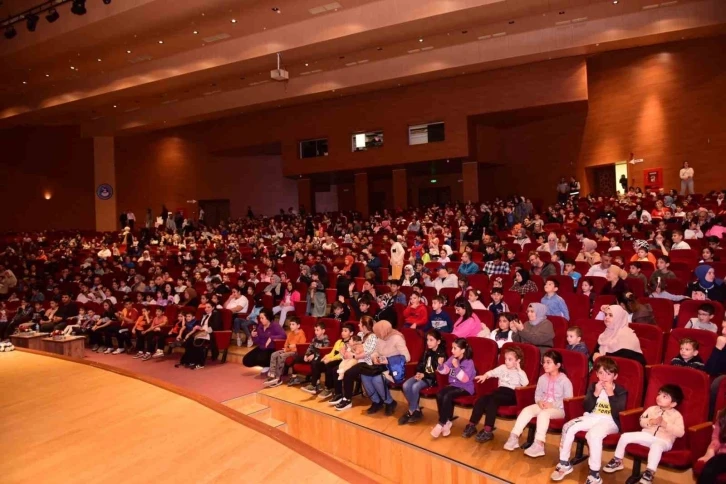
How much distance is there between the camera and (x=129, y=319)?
29.6 ft

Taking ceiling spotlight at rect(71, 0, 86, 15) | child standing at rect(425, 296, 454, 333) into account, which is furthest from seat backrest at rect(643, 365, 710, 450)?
ceiling spotlight at rect(71, 0, 86, 15)

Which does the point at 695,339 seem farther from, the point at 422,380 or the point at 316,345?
the point at 316,345

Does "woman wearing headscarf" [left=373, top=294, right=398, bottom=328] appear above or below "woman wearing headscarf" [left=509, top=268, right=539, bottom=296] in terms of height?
below

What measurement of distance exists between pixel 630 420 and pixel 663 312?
1.98 metres

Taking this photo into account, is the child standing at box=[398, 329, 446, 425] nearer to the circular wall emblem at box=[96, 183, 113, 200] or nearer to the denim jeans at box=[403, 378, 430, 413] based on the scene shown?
the denim jeans at box=[403, 378, 430, 413]

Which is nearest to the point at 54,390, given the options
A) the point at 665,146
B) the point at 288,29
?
the point at 288,29

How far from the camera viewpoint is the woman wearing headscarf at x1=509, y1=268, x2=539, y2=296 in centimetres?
660

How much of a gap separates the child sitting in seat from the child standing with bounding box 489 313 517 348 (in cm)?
127

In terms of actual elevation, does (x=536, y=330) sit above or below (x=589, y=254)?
below

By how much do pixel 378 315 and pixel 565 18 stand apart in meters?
10.6

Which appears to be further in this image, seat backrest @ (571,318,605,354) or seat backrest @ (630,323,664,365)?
seat backrest @ (571,318,605,354)

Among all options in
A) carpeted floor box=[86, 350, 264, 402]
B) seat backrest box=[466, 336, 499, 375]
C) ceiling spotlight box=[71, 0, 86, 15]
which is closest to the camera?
seat backrest box=[466, 336, 499, 375]

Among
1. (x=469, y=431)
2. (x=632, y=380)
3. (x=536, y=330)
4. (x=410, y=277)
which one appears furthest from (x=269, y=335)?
(x=632, y=380)

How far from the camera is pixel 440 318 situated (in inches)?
238
